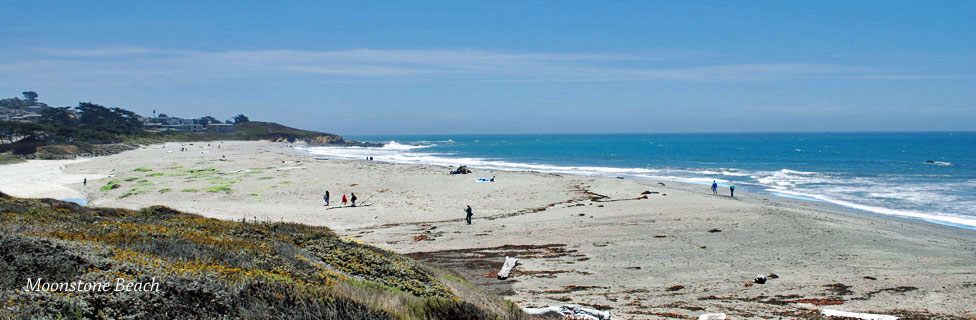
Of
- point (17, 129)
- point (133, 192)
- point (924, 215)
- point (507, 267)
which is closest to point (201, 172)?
point (133, 192)

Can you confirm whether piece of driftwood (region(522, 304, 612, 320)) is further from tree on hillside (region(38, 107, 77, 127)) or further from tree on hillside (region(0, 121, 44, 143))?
tree on hillside (region(38, 107, 77, 127))

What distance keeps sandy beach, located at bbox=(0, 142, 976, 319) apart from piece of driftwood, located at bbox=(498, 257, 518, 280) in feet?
0.69

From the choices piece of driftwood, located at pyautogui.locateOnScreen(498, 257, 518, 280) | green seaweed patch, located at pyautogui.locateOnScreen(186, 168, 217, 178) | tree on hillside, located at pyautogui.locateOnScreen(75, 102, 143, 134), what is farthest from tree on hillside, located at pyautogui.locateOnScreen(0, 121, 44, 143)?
piece of driftwood, located at pyautogui.locateOnScreen(498, 257, 518, 280)

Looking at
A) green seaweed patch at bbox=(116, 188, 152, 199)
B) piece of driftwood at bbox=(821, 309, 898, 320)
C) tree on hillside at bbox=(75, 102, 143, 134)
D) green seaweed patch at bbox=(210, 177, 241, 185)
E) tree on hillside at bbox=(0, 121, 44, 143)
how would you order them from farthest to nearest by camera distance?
tree on hillside at bbox=(75, 102, 143, 134)
tree on hillside at bbox=(0, 121, 44, 143)
green seaweed patch at bbox=(210, 177, 241, 185)
green seaweed patch at bbox=(116, 188, 152, 199)
piece of driftwood at bbox=(821, 309, 898, 320)

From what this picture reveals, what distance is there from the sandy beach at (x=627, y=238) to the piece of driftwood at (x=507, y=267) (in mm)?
210

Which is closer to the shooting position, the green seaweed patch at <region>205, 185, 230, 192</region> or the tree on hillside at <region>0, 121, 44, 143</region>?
the green seaweed patch at <region>205, 185, 230, 192</region>

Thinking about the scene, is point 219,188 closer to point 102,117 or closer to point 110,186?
point 110,186

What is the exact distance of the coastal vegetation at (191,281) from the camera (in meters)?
5.34

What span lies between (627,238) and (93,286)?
638 inches

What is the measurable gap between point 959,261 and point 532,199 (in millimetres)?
19590

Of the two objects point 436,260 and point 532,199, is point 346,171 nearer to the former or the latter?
point 532,199

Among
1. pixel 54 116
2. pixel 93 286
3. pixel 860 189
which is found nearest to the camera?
pixel 93 286

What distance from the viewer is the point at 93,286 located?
5.54 m

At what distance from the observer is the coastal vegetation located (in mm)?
5340
